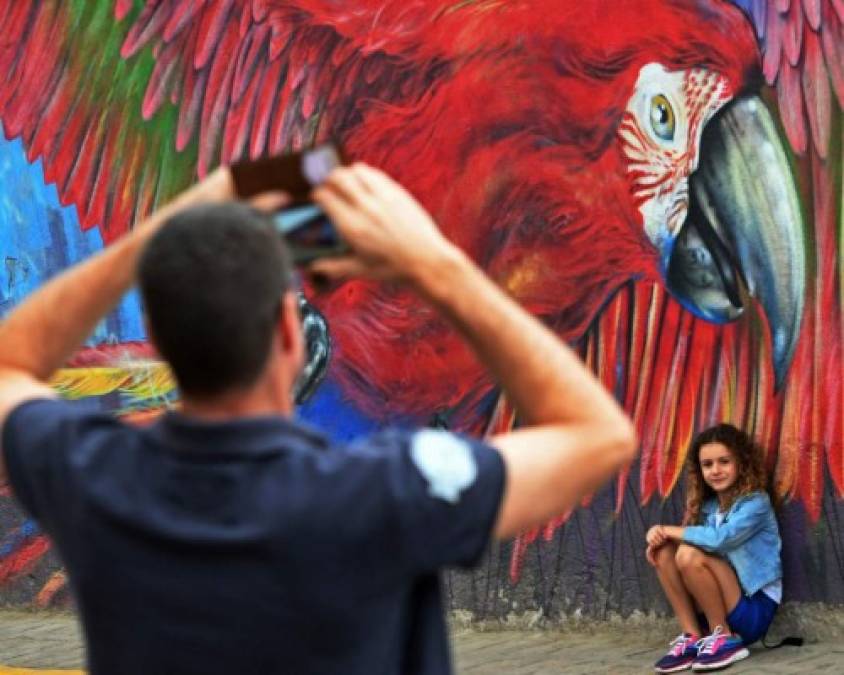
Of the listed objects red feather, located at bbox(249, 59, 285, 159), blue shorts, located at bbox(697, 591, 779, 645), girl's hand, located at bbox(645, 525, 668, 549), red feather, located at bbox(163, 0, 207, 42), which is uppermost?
red feather, located at bbox(163, 0, 207, 42)

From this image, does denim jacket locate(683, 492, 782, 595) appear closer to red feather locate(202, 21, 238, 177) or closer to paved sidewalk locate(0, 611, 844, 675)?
paved sidewalk locate(0, 611, 844, 675)

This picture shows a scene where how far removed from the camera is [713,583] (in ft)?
23.0

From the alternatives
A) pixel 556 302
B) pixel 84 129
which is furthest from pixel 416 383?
pixel 84 129

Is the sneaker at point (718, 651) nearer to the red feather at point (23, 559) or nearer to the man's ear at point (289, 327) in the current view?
the red feather at point (23, 559)

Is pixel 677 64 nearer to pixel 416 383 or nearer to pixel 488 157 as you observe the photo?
pixel 488 157

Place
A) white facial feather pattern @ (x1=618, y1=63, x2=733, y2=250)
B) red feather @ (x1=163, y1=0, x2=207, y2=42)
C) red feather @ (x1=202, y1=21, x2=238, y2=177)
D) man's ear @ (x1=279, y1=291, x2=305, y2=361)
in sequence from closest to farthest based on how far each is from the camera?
man's ear @ (x1=279, y1=291, x2=305, y2=361)
white facial feather pattern @ (x1=618, y1=63, x2=733, y2=250)
red feather @ (x1=202, y1=21, x2=238, y2=177)
red feather @ (x1=163, y1=0, x2=207, y2=42)

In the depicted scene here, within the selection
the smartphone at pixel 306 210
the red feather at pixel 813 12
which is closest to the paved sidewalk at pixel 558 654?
the red feather at pixel 813 12

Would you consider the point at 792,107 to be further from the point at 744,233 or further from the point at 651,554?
the point at 651,554

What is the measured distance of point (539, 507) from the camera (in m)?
2.09

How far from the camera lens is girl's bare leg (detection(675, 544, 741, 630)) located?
6996mm

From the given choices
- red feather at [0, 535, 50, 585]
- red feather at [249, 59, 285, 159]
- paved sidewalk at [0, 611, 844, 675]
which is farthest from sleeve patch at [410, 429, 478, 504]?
red feather at [0, 535, 50, 585]

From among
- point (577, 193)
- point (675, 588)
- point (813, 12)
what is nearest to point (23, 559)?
point (577, 193)

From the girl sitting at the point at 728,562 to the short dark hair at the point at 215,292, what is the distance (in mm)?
5110

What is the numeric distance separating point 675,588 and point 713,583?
17cm
